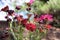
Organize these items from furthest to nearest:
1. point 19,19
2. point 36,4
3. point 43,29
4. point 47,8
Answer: point 36,4, point 47,8, point 43,29, point 19,19

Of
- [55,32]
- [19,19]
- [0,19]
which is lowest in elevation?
[55,32]

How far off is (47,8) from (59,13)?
307mm

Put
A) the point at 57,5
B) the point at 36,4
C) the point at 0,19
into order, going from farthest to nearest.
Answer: the point at 36,4, the point at 57,5, the point at 0,19

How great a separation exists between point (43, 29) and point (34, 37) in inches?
6.2

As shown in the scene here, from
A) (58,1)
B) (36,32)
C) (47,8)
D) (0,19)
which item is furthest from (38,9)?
(36,32)

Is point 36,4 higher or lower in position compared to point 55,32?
higher

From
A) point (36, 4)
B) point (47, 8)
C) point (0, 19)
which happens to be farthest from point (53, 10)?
point (0, 19)

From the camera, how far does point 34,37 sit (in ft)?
9.65

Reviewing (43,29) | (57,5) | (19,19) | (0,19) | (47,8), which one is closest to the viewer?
(19,19)

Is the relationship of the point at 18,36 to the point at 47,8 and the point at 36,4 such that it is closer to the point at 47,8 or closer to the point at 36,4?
the point at 47,8

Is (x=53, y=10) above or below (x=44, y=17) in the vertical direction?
below

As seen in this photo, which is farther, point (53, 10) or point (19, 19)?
point (53, 10)

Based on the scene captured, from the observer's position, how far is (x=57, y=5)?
16.3ft

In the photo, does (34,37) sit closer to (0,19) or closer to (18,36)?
(18,36)
